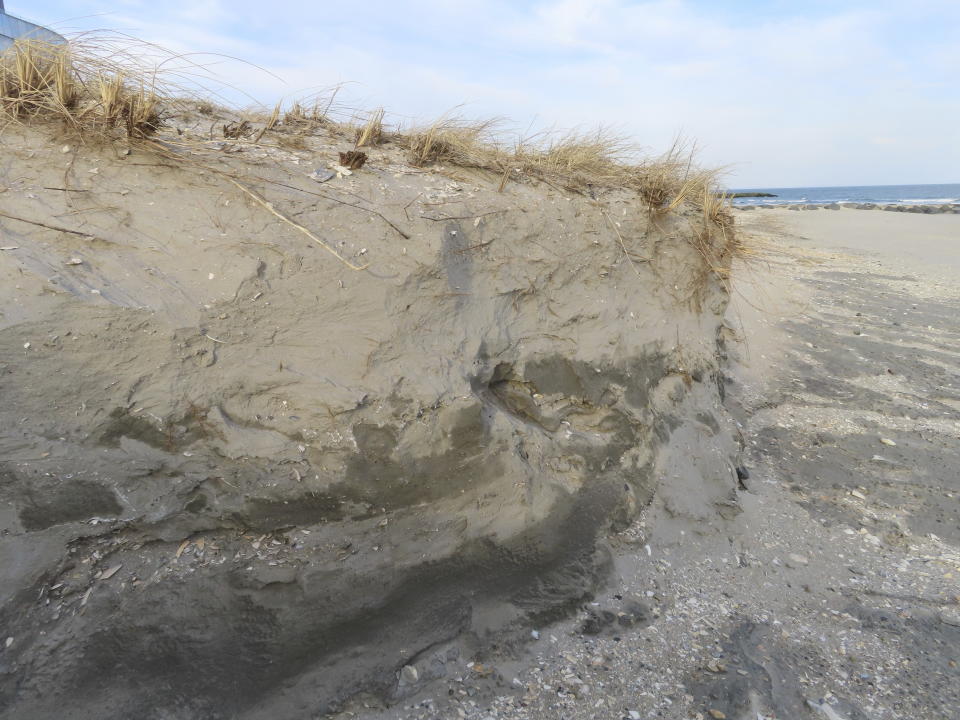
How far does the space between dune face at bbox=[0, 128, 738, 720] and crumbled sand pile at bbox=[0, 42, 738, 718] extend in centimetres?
1

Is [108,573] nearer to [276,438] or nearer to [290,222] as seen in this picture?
[276,438]

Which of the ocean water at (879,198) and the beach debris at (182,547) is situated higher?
the ocean water at (879,198)

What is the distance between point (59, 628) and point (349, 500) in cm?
127

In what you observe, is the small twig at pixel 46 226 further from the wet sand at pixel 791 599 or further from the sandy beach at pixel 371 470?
the wet sand at pixel 791 599

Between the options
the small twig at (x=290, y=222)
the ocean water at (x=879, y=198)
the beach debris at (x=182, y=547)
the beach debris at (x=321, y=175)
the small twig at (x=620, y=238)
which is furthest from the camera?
the ocean water at (x=879, y=198)

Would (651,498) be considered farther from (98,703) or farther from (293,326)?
(98,703)

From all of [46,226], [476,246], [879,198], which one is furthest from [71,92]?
[879,198]

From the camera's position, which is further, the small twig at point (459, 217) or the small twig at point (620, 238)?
the small twig at point (620, 238)

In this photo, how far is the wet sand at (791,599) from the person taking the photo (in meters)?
2.48

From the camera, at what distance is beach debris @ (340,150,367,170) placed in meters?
3.42

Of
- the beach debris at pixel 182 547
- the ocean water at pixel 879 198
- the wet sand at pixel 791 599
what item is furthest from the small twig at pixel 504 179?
the ocean water at pixel 879 198

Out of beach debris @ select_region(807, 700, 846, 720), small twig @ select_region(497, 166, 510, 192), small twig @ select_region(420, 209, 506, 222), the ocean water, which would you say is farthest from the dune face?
the ocean water

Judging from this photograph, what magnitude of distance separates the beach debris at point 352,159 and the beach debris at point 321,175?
14 cm

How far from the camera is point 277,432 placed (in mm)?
2859
